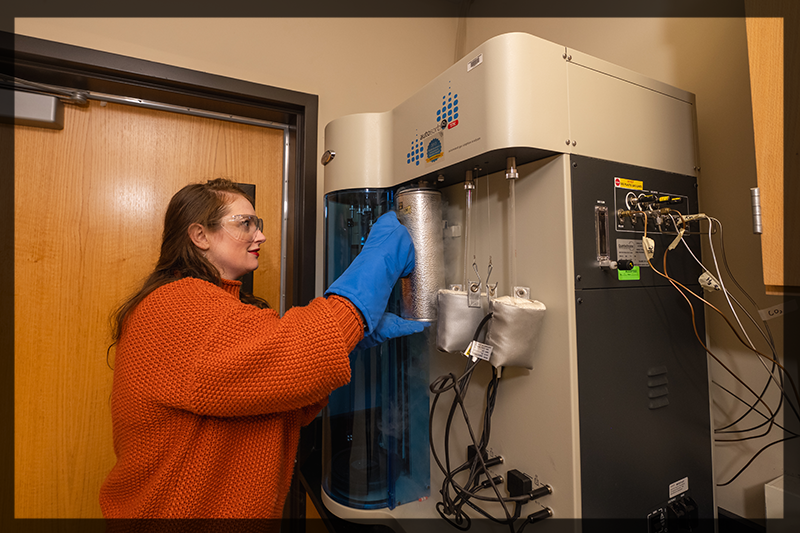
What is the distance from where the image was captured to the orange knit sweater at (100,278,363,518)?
0.72 meters

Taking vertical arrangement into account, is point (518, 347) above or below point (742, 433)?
above

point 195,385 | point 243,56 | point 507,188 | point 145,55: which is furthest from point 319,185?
point 195,385

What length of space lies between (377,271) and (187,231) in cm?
53

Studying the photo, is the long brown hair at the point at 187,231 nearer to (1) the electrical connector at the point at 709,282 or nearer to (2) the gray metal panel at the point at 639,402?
(2) the gray metal panel at the point at 639,402

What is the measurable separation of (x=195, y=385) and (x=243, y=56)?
1376 millimetres

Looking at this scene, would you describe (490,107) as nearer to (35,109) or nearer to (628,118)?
(628,118)

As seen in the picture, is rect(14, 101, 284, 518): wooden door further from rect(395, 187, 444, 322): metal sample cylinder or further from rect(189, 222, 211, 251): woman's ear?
rect(395, 187, 444, 322): metal sample cylinder

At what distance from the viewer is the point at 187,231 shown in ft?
3.25

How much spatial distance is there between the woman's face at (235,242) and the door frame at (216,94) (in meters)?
0.54

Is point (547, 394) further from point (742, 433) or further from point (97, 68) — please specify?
point (97, 68)

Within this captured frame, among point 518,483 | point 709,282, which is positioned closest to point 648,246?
point 709,282

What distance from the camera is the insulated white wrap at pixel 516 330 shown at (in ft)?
2.40

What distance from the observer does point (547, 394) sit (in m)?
0.74

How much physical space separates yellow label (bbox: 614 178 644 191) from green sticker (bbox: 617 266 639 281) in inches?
6.9
